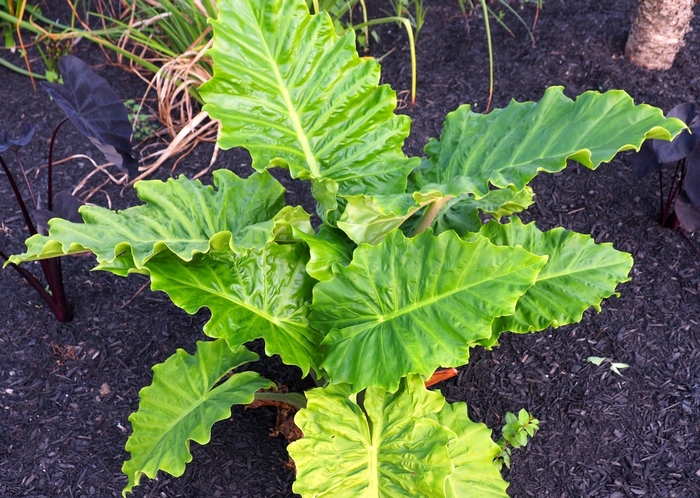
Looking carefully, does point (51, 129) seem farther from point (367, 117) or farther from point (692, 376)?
point (692, 376)

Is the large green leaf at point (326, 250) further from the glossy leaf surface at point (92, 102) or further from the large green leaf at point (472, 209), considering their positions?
the glossy leaf surface at point (92, 102)

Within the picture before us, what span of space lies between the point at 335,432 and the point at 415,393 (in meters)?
0.20

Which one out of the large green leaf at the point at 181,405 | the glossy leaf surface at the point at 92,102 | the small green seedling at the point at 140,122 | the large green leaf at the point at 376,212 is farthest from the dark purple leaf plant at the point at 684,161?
the small green seedling at the point at 140,122

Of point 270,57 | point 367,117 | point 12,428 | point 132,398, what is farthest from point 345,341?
point 12,428

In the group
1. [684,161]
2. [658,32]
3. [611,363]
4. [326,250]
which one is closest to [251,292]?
[326,250]

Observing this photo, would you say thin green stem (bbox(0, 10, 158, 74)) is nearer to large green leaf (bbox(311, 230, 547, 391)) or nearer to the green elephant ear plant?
the green elephant ear plant

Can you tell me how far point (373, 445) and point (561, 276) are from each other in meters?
0.61

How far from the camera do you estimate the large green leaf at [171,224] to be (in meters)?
1.22

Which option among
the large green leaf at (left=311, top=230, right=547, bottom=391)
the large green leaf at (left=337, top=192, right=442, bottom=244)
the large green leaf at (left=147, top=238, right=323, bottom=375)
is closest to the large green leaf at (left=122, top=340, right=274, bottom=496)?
the large green leaf at (left=147, top=238, right=323, bottom=375)

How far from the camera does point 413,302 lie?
1360 millimetres

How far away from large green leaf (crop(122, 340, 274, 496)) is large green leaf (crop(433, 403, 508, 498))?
0.47 metres

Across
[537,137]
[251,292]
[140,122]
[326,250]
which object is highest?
[537,137]

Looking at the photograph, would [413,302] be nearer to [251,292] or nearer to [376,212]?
[376,212]

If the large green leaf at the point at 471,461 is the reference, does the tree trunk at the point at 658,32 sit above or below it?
above
